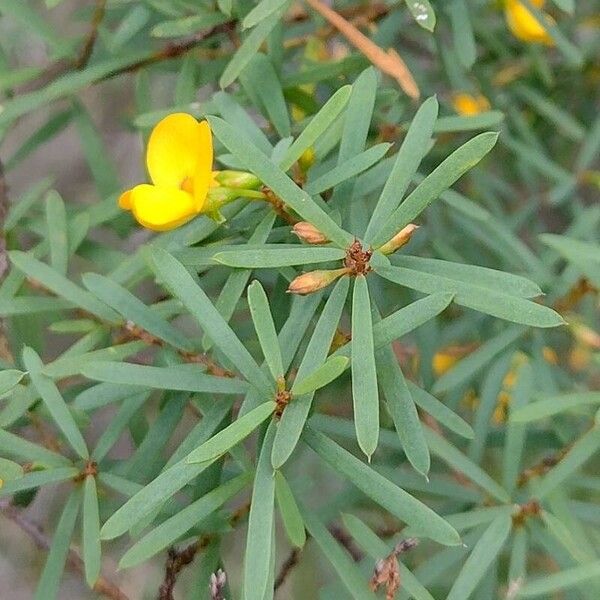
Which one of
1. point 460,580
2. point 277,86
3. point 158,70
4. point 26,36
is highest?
point 26,36

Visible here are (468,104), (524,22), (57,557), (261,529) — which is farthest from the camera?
(468,104)

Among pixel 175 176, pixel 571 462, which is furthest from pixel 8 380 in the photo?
pixel 571 462

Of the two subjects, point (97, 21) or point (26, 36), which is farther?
point (26, 36)

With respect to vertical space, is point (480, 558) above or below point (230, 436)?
below

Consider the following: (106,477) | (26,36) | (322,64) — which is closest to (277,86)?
(322,64)

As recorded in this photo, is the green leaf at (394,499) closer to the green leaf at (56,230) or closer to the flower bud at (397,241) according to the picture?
the flower bud at (397,241)

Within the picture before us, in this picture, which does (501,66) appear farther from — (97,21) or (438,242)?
(97,21)

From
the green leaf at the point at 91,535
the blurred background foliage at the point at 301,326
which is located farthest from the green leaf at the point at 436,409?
the green leaf at the point at 91,535

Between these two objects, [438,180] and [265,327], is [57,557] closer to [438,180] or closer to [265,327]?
[265,327]
